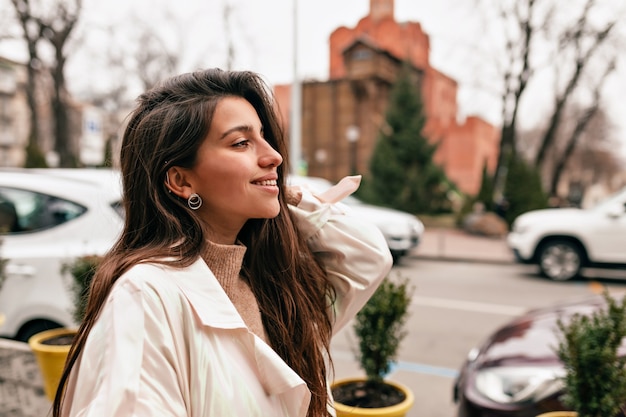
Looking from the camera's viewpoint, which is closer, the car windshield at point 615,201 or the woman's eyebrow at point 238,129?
the woman's eyebrow at point 238,129

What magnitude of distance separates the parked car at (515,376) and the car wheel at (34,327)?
3.09 metres

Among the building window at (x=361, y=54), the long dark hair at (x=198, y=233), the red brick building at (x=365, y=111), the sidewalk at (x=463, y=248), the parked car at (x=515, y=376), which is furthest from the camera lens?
the building window at (x=361, y=54)

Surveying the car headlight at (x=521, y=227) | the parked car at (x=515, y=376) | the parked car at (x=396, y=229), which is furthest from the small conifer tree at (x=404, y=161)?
the parked car at (x=515, y=376)

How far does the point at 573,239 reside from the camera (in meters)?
10.3

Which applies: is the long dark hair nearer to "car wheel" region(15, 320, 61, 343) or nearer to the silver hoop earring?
the silver hoop earring

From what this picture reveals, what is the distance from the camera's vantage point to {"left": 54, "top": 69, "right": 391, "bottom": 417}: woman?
1150mm

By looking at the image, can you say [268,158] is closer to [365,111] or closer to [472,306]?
[472,306]

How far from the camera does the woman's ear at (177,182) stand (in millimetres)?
1431

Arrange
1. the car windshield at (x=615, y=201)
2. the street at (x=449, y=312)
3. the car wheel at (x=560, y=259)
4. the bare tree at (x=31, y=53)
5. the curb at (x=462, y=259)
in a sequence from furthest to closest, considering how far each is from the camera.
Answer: the bare tree at (x=31, y=53) < the curb at (x=462, y=259) < the car wheel at (x=560, y=259) < the car windshield at (x=615, y=201) < the street at (x=449, y=312)

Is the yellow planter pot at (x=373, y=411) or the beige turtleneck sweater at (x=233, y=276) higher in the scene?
the beige turtleneck sweater at (x=233, y=276)

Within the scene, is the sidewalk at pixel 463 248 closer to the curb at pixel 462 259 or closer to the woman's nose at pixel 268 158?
the curb at pixel 462 259

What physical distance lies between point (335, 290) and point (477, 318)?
603cm

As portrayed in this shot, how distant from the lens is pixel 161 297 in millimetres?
1197

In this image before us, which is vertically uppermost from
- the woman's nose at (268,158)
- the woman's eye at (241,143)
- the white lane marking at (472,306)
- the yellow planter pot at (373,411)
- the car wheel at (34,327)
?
the woman's eye at (241,143)
